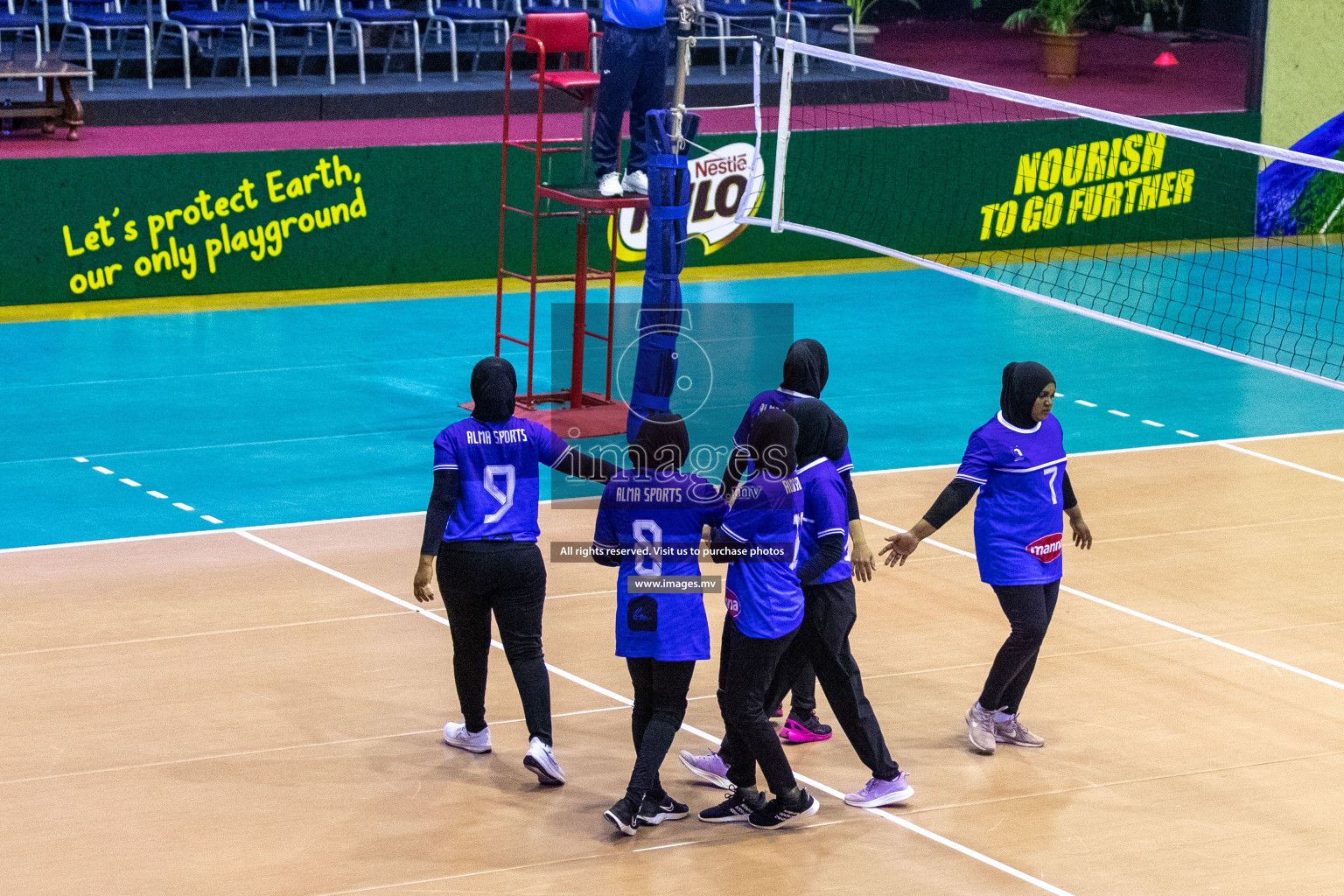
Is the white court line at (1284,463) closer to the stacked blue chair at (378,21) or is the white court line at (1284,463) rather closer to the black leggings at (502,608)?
the black leggings at (502,608)

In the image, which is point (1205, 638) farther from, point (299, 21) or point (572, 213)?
point (299, 21)

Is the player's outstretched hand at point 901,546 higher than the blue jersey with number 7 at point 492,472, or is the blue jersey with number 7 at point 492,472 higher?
the blue jersey with number 7 at point 492,472

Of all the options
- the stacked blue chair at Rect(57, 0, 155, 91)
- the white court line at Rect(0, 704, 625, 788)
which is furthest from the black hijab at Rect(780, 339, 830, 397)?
the stacked blue chair at Rect(57, 0, 155, 91)

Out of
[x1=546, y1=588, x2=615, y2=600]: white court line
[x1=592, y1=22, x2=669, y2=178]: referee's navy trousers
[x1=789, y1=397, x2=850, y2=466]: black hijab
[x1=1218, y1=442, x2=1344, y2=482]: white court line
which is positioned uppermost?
[x1=592, y1=22, x2=669, y2=178]: referee's navy trousers

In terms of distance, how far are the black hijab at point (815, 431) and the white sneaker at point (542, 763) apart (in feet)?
5.71

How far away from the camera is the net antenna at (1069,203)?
2119 centimetres

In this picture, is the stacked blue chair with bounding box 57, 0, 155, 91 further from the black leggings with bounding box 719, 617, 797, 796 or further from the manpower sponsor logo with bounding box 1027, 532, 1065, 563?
the black leggings with bounding box 719, 617, 797, 796

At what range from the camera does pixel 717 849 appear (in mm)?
7715

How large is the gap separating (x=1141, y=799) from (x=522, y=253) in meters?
13.3

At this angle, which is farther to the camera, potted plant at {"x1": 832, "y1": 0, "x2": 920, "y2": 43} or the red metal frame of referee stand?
potted plant at {"x1": 832, "y1": 0, "x2": 920, "y2": 43}

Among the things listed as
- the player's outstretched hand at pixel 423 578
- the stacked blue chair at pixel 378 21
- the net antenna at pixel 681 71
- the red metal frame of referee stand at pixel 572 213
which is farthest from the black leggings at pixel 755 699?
the stacked blue chair at pixel 378 21

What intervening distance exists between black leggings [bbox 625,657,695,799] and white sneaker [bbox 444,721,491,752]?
114 cm

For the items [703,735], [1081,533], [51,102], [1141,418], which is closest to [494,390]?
[703,735]

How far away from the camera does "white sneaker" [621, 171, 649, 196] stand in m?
14.4
